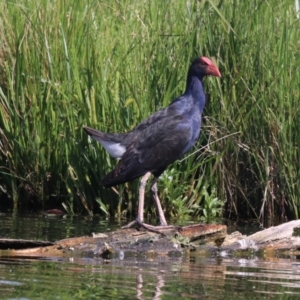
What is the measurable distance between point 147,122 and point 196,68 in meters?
0.71

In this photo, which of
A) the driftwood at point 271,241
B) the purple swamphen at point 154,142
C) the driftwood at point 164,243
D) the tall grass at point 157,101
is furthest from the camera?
the tall grass at point 157,101

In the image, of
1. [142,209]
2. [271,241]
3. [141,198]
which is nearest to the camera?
[271,241]

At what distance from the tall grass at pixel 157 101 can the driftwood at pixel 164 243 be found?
1.68 metres

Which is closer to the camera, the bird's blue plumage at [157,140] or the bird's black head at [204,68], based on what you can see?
the bird's blue plumage at [157,140]

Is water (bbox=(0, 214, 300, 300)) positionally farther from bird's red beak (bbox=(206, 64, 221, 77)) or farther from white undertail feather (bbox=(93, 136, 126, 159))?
bird's red beak (bbox=(206, 64, 221, 77))

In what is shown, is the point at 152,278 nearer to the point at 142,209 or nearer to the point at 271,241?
the point at 271,241

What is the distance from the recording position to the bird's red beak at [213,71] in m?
8.94

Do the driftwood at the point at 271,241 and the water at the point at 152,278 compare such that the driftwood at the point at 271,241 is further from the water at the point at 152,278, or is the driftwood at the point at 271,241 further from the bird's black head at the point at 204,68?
the bird's black head at the point at 204,68

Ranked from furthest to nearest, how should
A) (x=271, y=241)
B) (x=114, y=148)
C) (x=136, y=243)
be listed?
(x=114, y=148)
(x=271, y=241)
(x=136, y=243)

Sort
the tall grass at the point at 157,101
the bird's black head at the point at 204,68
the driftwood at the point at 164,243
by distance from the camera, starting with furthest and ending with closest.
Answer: the tall grass at the point at 157,101 < the bird's black head at the point at 204,68 < the driftwood at the point at 164,243

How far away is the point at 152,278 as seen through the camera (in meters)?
6.20

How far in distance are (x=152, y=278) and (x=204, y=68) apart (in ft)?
10.2

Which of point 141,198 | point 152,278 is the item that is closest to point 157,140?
point 141,198

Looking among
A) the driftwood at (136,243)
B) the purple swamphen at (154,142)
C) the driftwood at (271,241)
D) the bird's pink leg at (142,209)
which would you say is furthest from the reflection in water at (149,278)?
the purple swamphen at (154,142)
